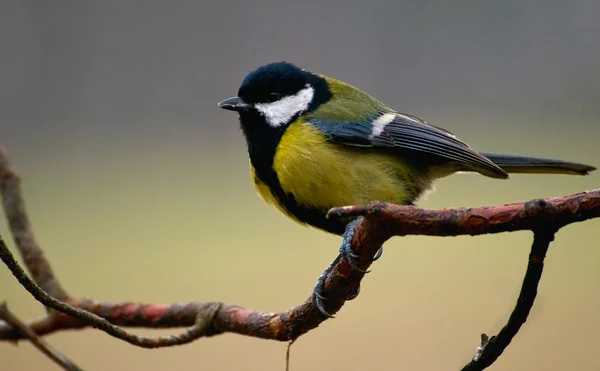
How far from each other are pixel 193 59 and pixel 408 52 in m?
0.93

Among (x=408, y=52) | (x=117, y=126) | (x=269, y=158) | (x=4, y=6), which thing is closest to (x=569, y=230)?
(x=408, y=52)

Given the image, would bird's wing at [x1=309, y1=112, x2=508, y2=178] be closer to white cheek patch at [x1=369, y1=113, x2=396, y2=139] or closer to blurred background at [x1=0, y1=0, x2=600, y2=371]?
→ white cheek patch at [x1=369, y1=113, x2=396, y2=139]

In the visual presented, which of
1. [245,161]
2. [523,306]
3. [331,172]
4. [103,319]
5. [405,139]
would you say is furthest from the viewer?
[245,161]

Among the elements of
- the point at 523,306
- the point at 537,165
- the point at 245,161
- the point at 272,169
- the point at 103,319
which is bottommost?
the point at 523,306

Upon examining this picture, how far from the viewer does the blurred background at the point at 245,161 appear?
7.25 ft

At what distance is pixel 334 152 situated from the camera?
53.9 inches

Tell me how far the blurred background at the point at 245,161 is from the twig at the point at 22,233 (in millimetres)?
805

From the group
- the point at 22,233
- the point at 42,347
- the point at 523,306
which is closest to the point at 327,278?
the point at 523,306

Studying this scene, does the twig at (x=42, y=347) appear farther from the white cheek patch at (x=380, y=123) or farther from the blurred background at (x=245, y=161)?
the blurred background at (x=245, y=161)

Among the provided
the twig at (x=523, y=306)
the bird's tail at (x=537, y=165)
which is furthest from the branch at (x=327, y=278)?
the bird's tail at (x=537, y=165)

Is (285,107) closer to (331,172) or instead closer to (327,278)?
(331,172)

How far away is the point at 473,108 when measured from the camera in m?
2.76

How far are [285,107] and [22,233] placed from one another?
2.00 feet

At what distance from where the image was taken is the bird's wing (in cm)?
139
